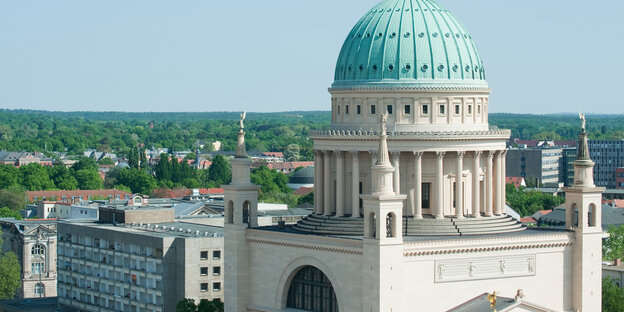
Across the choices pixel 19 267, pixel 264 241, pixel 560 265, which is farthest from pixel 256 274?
pixel 19 267

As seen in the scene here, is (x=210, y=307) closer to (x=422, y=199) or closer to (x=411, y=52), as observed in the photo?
(x=422, y=199)

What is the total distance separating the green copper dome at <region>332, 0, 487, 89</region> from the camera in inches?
4353

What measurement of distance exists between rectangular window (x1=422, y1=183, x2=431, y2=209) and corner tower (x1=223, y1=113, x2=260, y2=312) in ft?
44.6

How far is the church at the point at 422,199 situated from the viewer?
106500 millimetres

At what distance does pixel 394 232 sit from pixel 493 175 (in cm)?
1498

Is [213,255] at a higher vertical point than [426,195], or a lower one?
lower

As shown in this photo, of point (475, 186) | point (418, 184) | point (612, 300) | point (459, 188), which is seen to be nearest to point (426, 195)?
point (418, 184)

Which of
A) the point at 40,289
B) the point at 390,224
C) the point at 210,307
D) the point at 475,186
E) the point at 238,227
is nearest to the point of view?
the point at 390,224

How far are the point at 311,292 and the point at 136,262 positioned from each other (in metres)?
38.6

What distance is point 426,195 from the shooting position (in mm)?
110938

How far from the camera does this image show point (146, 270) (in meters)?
144

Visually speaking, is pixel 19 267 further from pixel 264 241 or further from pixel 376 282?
pixel 376 282

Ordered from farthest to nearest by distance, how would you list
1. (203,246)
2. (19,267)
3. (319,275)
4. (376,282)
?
(19,267)
(203,246)
(319,275)
(376,282)

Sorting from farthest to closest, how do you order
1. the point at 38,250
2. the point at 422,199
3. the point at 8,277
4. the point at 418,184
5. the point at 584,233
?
the point at 38,250
the point at 8,277
the point at 422,199
the point at 584,233
the point at 418,184
